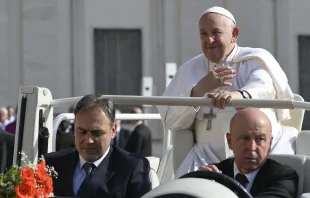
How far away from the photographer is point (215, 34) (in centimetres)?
657

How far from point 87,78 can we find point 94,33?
3.84 feet

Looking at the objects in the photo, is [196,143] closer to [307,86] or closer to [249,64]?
[249,64]

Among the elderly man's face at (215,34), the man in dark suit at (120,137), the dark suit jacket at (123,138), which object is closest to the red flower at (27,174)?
the elderly man's face at (215,34)

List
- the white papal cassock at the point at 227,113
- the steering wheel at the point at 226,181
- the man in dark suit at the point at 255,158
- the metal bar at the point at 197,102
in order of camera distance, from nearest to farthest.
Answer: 1. the steering wheel at the point at 226,181
2. the man in dark suit at the point at 255,158
3. the metal bar at the point at 197,102
4. the white papal cassock at the point at 227,113

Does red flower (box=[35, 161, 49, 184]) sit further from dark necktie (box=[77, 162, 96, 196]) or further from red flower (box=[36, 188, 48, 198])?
dark necktie (box=[77, 162, 96, 196])

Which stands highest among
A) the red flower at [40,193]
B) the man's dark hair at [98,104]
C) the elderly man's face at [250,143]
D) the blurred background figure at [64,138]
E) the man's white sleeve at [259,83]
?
the man's white sleeve at [259,83]

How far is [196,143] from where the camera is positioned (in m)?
6.88

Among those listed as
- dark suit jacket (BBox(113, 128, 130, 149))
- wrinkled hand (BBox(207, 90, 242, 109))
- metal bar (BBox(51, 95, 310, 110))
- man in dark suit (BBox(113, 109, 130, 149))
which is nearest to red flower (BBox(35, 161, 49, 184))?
metal bar (BBox(51, 95, 310, 110))

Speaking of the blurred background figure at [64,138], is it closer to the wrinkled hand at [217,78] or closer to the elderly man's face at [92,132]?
the wrinkled hand at [217,78]

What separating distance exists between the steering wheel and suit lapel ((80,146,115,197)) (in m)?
1.09

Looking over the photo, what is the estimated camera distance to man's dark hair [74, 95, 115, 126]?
5371mm

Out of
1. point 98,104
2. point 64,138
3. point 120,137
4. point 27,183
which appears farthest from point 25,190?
point 120,137

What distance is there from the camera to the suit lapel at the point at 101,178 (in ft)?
17.5

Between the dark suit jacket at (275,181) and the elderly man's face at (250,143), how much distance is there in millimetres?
56
